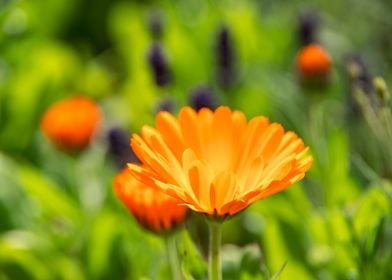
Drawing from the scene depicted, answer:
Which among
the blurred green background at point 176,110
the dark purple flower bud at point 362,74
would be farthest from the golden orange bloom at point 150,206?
the dark purple flower bud at point 362,74

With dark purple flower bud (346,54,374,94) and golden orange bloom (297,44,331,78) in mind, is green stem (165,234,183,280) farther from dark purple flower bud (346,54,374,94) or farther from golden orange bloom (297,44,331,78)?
golden orange bloom (297,44,331,78)

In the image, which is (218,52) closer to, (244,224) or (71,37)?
(244,224)

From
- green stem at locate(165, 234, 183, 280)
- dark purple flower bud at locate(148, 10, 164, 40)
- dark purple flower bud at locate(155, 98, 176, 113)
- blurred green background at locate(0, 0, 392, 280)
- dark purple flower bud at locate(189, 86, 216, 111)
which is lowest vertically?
blurred green background at locate(0, 0, 392, 280)

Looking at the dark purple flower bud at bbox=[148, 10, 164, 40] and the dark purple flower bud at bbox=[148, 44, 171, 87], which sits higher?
the dark purple flower bud at bbox=[148, 10, 164, 40]

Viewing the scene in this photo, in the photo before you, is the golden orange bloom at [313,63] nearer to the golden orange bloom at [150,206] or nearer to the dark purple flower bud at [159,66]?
the dark purple flower bud at [159,66]

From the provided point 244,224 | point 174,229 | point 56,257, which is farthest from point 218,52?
point 174,229

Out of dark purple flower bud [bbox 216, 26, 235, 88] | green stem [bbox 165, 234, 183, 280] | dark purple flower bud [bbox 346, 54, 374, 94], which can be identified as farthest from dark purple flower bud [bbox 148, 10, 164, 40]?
green stem [bbox 165, 234, 183, 280]

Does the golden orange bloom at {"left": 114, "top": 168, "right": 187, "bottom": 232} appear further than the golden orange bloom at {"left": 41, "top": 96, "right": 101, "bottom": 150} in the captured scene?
No
